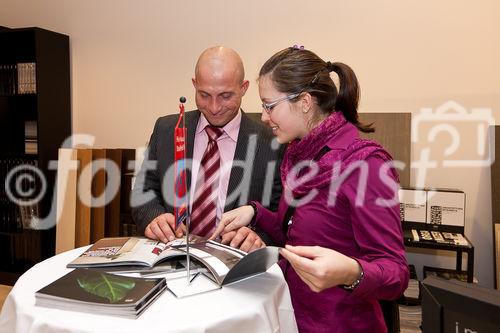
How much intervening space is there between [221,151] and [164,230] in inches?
24.7

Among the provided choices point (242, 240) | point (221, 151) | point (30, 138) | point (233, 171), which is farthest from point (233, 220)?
point (30, 138)

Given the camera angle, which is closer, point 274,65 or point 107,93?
point 274,65

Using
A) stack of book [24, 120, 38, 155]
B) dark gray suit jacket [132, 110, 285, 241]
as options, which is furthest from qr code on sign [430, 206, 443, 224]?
stack of book [24, 120, 38, 155]

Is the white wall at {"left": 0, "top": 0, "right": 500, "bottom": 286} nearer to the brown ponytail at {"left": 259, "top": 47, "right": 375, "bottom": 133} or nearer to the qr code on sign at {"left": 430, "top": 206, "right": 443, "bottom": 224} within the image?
the qr code on sign at {"left": 430, "top": 206, "right": 443, "bottom": 224}

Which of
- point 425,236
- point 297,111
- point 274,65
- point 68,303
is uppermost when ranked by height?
point 274,65

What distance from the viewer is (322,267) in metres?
0.95

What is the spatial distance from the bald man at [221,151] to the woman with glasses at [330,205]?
0.38 m

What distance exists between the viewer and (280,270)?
4.33ft

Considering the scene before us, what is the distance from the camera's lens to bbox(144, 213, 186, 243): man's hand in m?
1.48

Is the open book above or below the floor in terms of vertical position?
above

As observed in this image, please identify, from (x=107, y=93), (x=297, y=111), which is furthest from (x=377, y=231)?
(x=107, y=93)

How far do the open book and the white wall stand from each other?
6.47ft

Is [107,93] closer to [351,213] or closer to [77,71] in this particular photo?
[77,71]

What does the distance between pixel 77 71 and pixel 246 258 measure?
10.7 feet
